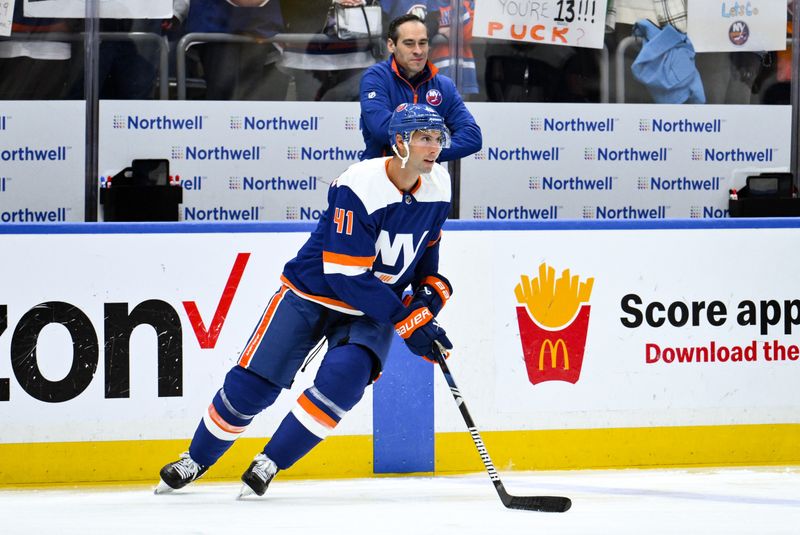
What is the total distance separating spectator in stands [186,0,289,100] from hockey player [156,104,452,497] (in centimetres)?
186

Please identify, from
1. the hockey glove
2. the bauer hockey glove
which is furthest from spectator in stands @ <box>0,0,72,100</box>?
the hockey glove

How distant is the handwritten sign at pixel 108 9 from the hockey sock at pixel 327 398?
2259 millimetres

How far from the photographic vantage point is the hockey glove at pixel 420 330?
10.3 ft

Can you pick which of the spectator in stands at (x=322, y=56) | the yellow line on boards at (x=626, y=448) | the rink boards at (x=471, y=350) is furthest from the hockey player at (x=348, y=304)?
the spectator in stands at (x=322, y=56)

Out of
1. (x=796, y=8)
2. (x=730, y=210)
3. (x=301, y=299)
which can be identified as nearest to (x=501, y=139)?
(x=730, y=210)

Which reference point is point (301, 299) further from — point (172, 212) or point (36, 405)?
point (172, 212)

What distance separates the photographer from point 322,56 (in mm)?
5152

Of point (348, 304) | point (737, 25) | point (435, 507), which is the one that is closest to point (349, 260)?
point (348, 304)

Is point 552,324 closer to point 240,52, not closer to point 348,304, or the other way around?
point 348,304

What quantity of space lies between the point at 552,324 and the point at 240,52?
1775 millimetres

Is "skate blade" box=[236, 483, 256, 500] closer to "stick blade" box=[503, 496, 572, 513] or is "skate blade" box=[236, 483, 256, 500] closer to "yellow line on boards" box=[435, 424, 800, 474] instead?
"stick blade" box=[503, 496, 572, 513]

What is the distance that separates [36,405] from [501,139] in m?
2.25

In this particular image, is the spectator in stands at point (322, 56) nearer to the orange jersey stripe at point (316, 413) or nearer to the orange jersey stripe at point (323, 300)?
the orange jersey stripe at point (323, 300)

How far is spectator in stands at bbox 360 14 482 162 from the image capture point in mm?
4090
